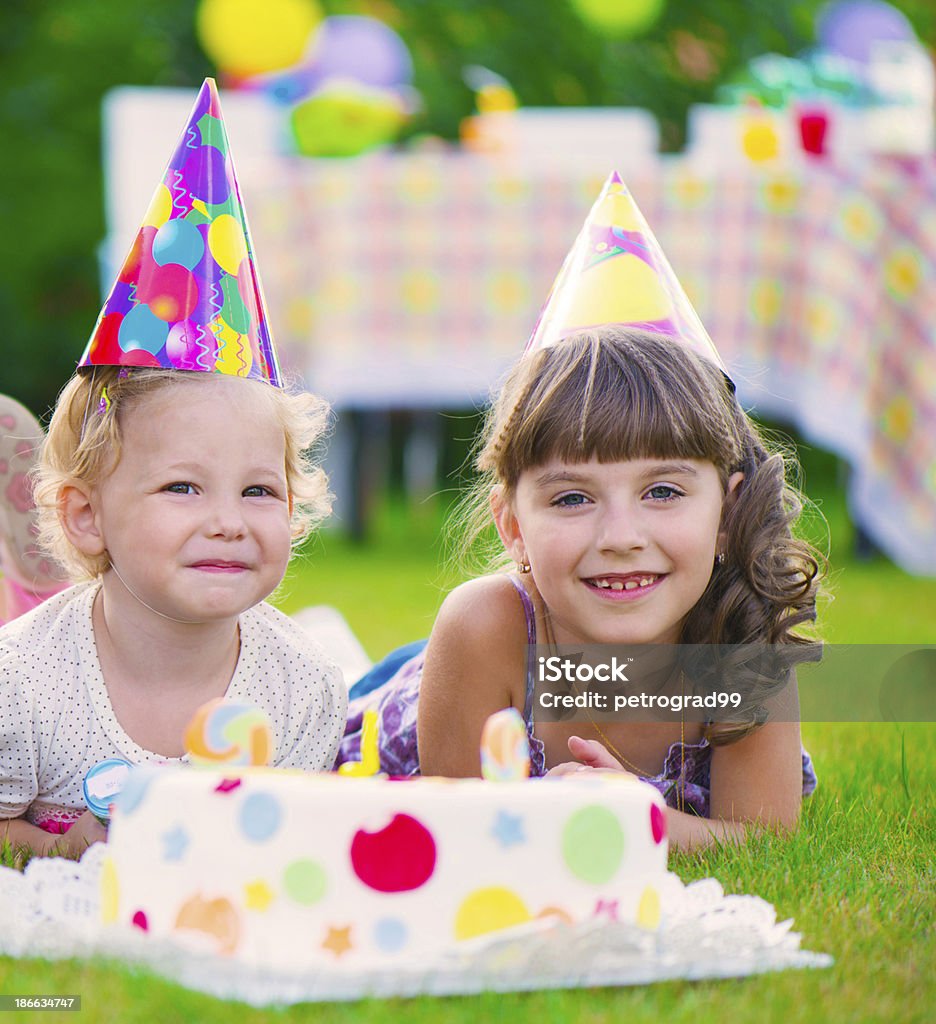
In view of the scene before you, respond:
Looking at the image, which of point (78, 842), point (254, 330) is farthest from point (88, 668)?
point (254, 330)

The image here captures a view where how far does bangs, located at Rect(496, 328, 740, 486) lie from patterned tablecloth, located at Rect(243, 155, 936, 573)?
2.89m

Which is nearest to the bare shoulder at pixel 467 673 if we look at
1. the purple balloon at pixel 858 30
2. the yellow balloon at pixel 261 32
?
the purple balloon at pixel 858 30

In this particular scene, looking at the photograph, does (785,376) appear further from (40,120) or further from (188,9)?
(40,120)

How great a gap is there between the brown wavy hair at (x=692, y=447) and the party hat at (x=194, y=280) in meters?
0.37

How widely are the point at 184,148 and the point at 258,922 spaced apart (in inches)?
44.0

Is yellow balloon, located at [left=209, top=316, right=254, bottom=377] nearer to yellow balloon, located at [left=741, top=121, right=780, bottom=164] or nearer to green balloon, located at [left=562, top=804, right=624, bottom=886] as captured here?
green balloon, located at [left=562, top=804, right=624, bottom=886]

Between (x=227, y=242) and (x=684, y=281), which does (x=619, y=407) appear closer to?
(x=227, y=242)

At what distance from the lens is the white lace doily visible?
128 centimetres

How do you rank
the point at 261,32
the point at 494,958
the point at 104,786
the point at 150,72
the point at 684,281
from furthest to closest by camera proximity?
1. the point at 150,72
2. the point at 261,32
3. the point at 684,281
4. the point at 104,786
5. the point at 494,958

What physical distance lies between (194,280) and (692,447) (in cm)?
71

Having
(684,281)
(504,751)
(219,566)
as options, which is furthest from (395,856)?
(684,281)

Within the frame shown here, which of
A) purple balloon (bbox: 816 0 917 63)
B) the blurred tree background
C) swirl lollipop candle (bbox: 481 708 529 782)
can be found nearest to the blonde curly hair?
swirl lollipop candle (bbox: 481 708 529 782)

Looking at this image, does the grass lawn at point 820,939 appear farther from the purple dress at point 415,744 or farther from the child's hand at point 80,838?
the child's hand at point 80,838

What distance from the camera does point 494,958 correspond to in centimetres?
131
